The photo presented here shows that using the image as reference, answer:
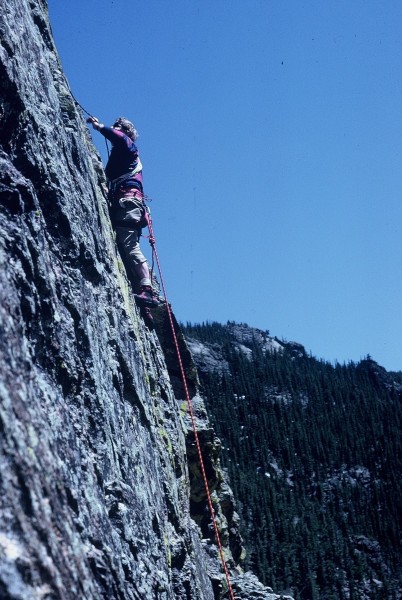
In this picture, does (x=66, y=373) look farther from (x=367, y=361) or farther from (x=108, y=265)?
(x=367, y=361)

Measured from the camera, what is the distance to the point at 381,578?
67938 mm

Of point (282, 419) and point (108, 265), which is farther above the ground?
point (282, 419)

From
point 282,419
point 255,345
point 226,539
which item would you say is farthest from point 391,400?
point 226,539

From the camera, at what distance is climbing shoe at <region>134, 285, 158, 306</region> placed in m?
10.5

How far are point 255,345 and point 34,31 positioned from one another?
12526 centimetres

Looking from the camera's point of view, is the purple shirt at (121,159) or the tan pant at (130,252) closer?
the tan pant at (130,252)

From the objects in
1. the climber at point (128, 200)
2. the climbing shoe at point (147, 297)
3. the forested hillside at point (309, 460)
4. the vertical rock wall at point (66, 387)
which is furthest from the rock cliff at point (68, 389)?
the forested hillside at point (309, 460)

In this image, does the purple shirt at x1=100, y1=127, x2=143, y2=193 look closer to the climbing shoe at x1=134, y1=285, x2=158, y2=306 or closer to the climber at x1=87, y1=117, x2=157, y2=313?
the climber at x1=87, y1=117, x2=157, y2=313

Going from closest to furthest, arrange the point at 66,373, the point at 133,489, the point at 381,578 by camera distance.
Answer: the point at 66,373, the point at 133,489, the point at 381,578

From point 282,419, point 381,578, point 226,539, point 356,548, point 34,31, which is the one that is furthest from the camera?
point 282,419

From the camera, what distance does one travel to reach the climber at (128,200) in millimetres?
10484

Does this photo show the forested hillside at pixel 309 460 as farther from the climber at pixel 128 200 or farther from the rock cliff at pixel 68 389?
the rock cliff at pixel 68 389

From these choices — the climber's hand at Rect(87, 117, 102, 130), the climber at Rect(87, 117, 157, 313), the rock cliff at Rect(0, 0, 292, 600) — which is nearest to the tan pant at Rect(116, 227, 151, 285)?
the climber at Rect(87, 117, 157, 313)

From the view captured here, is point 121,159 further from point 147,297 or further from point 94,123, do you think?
point 147,297
